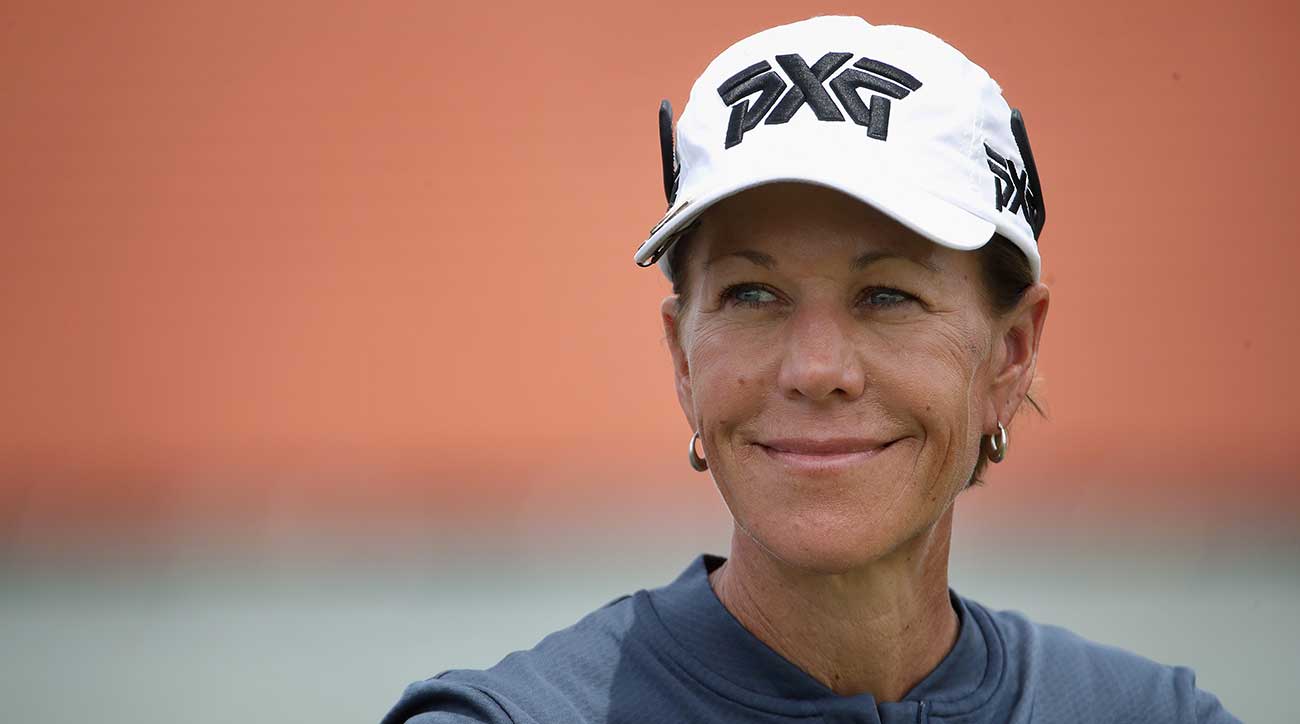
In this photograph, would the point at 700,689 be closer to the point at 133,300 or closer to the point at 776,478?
the point at 776,478

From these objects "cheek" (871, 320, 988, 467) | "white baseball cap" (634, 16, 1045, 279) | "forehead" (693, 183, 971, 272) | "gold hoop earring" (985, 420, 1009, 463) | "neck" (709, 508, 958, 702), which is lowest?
"neck" (709, 508, 958, 702)

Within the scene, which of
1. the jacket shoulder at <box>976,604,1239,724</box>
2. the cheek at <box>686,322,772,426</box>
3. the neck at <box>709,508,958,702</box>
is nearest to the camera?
the cheek at <box>686,322,772,426</box>

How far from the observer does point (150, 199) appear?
13.6 ft

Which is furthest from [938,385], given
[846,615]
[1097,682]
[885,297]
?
[1097,682]

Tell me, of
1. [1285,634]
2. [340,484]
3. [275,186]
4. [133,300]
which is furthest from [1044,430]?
[133,300]

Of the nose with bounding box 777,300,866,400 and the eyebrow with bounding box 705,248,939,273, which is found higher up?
the eyebrow with bounding box 705,248,939,273

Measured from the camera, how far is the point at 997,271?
1.67m

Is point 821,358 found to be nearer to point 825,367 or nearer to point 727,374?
point 825,367

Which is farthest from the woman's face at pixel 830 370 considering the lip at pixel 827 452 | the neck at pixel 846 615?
the neck at pixel 846 615

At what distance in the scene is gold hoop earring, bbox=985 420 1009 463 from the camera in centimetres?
177

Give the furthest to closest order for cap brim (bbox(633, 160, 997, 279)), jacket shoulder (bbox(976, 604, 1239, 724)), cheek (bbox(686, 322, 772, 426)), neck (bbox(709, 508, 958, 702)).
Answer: jacket shoulder (bbox(976, 604, 1239, 724)) < neck (bbox(709, 508, 958, 702)) < cheek (bbox(686, 322, 772, 426)) < cap brim (bbox(633, 160, 997, 279))

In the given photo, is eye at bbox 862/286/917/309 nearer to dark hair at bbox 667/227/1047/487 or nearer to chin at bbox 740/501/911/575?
dark hair at bbox 667/227/1047/487

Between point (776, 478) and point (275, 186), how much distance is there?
9.73ft

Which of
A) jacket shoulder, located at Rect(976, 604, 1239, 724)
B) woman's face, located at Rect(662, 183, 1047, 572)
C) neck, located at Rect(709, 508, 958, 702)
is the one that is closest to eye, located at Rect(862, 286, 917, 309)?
woman's face, located at Rect(662, 183, 1047, 572)
